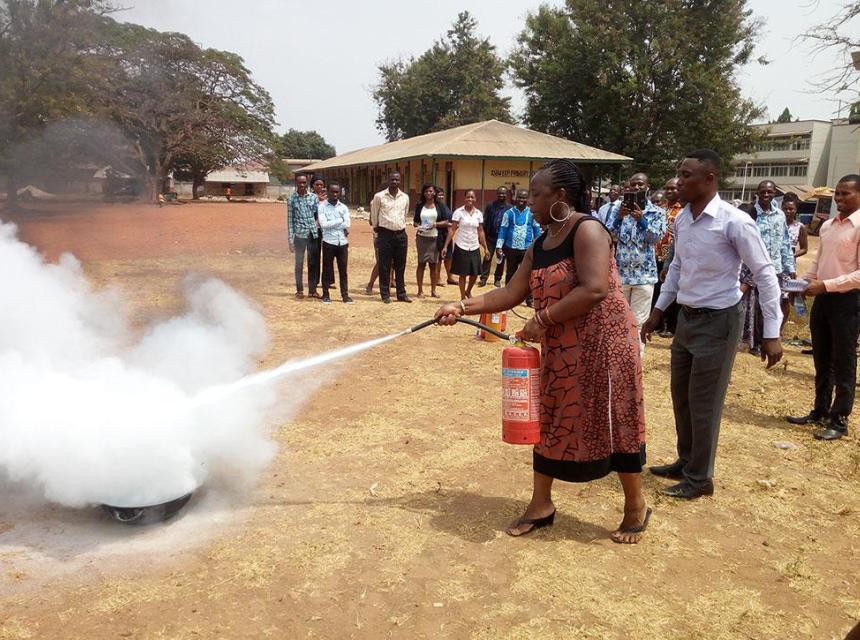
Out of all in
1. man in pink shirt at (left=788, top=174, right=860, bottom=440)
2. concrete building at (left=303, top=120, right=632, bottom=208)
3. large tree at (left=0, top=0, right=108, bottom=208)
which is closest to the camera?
man in pink shirt at (left=788, top=174, right=860, bottom=440)

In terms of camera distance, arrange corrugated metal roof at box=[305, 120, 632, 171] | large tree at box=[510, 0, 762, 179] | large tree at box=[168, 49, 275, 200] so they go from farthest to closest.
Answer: large tree at box=[168, 49, 275, 200] < large tree at box=[510, 0, 762, 179] < corrugated metal roof at box=[305, 120, 632, 171]

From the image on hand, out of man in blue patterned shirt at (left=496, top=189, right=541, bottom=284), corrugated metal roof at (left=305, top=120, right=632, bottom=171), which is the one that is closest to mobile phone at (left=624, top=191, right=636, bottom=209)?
man in blue patterned shirt at (left=496, top=189, right=541, bottom=284)

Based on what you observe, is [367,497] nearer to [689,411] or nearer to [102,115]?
[689,411]

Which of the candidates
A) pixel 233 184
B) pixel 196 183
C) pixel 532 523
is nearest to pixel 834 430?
pixel 532 523

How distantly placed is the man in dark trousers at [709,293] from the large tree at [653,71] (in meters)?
31.6

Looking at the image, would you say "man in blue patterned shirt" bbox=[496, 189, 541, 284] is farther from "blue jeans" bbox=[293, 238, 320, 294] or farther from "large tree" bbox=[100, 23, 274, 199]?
"large tree" bbox=[100, 23, 274, 199]

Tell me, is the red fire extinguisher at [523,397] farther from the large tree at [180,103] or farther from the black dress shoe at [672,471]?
the large tree at [180,103]

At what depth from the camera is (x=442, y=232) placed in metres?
12.1

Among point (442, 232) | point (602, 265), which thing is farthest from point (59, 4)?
point (602, 265)

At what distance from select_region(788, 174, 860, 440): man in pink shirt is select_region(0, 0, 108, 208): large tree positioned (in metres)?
9.60

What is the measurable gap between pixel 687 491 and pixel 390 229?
734 cm

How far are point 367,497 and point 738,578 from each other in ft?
7.09

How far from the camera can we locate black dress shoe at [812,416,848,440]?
5355mm

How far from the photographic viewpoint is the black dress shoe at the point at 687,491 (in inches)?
165
